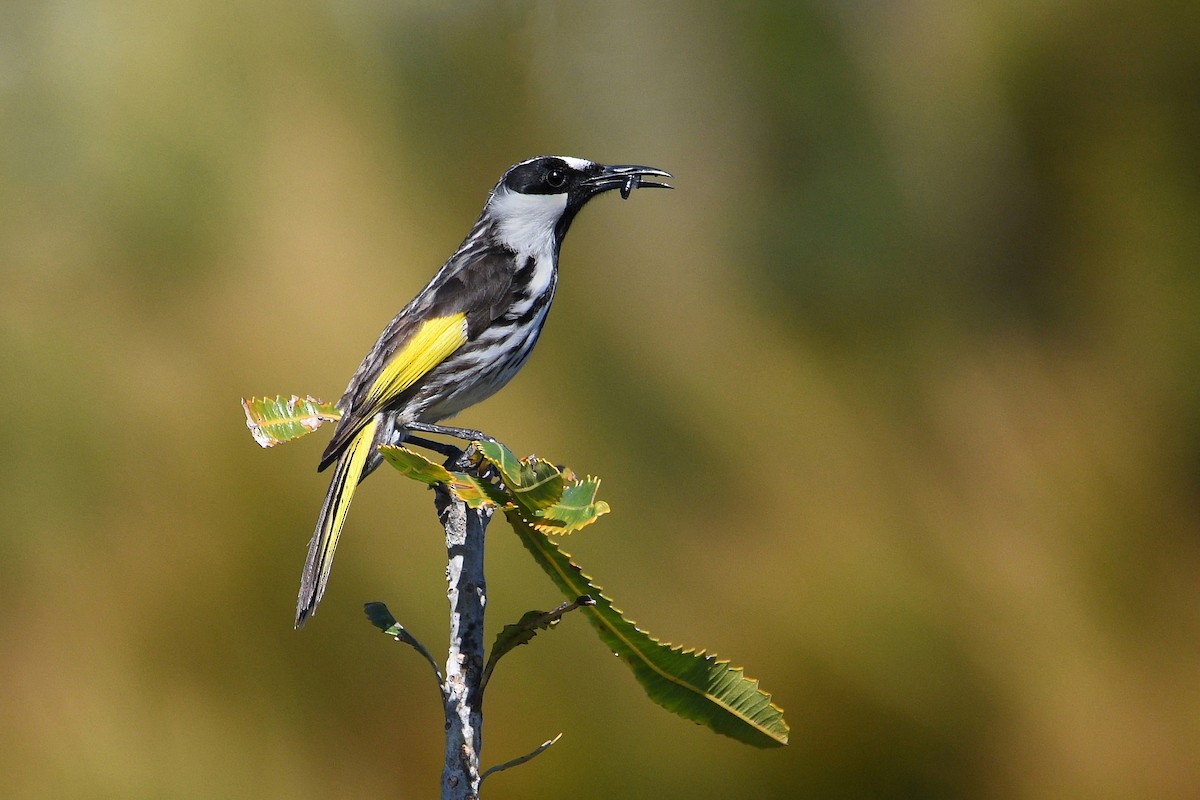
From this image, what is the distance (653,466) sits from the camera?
Answer: 167 inches

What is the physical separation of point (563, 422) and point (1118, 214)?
111 inches

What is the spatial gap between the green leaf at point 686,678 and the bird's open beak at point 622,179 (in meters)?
1.54

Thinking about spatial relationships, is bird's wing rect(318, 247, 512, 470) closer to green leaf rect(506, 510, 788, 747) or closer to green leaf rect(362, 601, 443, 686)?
green leaf rect(362, 601, 443, 686)

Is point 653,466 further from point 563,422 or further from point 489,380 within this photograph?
point 489,380

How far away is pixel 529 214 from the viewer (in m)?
2.99

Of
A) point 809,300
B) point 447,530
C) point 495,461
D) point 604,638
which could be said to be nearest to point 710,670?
point 604,638

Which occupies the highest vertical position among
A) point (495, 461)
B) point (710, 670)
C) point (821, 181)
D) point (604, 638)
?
point (821, 181)

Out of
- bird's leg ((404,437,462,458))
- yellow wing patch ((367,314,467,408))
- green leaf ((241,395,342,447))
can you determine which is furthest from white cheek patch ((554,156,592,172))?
green leaf ((241,395,342,447))

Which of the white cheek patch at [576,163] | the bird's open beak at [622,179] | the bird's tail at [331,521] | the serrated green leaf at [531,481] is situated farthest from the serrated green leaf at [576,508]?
the white cheek patch at [576,163]

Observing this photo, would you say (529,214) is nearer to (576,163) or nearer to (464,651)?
(576,163)

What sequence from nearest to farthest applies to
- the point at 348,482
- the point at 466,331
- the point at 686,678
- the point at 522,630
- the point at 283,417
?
the point at 686,678 → the point at 522,630 → the point at 283,417 → the point at 348,482 → the point at 466,331

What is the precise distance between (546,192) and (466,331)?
0.63 meters

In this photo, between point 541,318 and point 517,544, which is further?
point 517,544

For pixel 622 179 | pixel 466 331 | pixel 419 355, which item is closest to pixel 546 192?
pixel 622 179
